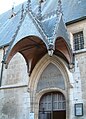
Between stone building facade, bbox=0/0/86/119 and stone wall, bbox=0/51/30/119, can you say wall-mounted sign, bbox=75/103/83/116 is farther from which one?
stone wall, bbox=0/51/30/119

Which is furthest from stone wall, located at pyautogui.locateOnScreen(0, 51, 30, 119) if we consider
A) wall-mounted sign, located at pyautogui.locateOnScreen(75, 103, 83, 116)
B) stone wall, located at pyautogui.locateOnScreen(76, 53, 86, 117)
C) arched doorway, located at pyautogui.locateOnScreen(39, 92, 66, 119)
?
stone wall, located at pyautogui.locateOnScreen(76, 53, 86, 117)

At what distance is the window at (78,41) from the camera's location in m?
9.19

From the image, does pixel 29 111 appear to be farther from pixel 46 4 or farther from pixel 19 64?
pixel 46 4

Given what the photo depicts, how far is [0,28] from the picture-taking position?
1493 centimetres

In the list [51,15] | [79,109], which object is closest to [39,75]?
[79,109]

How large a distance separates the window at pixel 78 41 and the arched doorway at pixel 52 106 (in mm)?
2007

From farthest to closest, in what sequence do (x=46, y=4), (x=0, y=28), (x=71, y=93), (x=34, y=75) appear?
1. (x=0, y=28)
2. (x=46, y=4)
3. (x=34, y=75)
4. (x=71, y=93)

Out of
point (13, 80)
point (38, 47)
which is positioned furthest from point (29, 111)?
point (38, 47)

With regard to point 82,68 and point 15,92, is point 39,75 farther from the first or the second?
point 82,68

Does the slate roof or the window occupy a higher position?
the slate roof

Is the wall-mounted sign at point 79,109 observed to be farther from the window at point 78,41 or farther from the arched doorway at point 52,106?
the window at point 78,41

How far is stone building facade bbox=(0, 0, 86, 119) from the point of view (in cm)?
848

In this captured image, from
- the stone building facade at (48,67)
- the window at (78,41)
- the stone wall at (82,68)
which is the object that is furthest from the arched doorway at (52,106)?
the window at (78,41)

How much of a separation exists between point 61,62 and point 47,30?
4.64 ft
